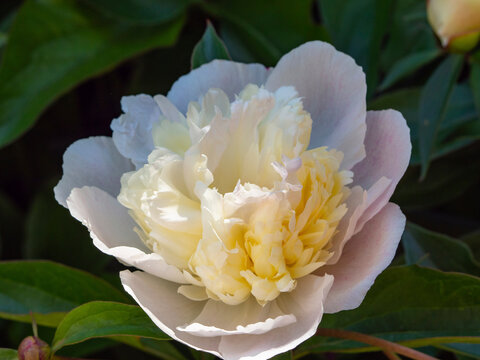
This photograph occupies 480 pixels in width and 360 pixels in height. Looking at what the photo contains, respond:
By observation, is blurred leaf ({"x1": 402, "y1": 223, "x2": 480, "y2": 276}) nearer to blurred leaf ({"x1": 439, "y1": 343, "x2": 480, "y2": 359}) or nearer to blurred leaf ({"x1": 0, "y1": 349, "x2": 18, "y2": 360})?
blurred leaf ({"x1": 439, "y1": 343, "x2": 480, "y2": 359})

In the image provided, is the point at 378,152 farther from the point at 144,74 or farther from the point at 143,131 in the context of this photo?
the point at 144,74

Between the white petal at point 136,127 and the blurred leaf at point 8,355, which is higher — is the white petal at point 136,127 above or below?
above

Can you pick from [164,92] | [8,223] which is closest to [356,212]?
[164,92]

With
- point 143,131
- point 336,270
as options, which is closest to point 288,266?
point 336,270

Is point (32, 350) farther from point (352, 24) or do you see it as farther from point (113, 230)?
point (352, 24)

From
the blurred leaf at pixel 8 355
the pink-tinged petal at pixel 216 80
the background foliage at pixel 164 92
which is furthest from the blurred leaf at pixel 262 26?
the blurred leaf at pixel 8 355

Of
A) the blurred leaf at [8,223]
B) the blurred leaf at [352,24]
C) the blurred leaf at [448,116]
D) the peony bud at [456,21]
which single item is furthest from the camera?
the blurred leaf at [8,223]

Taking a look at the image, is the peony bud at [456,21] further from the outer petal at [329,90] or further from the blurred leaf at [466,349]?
the blurred leaf at [466,349]
